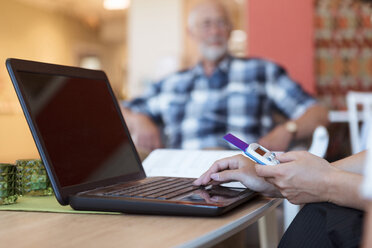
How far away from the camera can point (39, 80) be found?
0.68 meters

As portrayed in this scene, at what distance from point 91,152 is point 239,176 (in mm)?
231

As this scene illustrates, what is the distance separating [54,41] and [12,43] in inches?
36.5

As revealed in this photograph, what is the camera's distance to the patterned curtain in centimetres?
411

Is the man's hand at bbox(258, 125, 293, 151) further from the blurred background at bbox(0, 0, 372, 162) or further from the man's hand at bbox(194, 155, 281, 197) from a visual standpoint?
the man's hand at bbox(194, 155, 281, 197)

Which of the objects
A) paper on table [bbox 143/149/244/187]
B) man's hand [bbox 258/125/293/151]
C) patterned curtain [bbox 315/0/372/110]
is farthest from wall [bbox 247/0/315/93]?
paper on table [bbox 143/149/244/187]

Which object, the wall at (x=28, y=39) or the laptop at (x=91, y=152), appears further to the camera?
the wall at (x=28, y=39)

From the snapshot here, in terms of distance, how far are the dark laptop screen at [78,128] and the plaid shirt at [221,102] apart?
1.52 metres

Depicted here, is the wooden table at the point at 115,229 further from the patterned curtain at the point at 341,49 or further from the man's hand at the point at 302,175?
the patterned curtain at the point at 341,49

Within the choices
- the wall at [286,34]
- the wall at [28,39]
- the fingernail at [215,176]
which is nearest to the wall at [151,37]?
the wall at [286,34]

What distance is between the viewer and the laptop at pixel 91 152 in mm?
576

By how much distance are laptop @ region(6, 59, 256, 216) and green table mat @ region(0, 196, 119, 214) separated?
0.01 m

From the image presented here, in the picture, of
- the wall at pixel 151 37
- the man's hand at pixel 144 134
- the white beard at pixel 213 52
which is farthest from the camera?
the wall at pixel 151 37

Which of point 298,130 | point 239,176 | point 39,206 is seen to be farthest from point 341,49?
point 39,206

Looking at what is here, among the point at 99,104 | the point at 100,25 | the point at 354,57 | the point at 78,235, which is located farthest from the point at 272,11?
the point at 100,25
